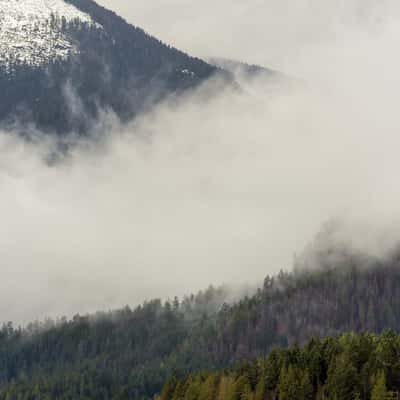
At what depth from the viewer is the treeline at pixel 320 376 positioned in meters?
155

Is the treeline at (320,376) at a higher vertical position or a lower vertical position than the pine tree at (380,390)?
higher

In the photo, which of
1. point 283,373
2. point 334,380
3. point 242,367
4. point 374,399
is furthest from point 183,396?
point 374,399

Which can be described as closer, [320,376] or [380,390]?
[380,390]

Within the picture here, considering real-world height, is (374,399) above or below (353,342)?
below

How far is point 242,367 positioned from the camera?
195 meters

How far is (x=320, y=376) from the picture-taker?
16800 cm

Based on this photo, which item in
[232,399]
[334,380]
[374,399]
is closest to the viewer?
→ [374,399]

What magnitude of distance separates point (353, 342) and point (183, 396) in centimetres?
4178

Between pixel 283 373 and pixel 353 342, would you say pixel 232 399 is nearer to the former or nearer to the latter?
pixel 283 373

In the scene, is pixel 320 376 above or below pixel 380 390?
above

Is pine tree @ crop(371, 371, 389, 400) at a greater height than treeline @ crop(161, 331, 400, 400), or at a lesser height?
lesser

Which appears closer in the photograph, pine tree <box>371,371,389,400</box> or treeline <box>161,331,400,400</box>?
pine tree <box>371,371,389,400</box>

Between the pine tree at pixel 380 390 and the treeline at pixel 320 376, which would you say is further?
the treeline at pixel 320 376

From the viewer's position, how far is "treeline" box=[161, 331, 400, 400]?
155m
